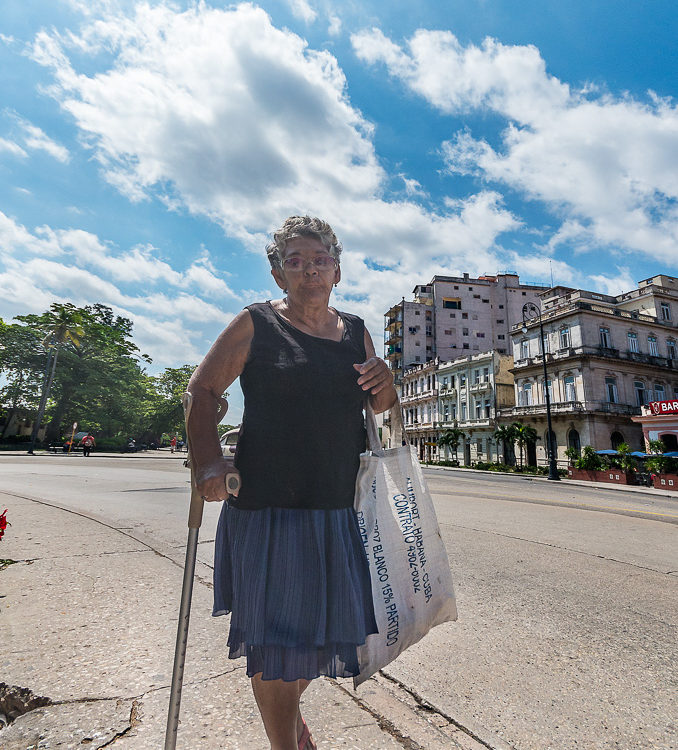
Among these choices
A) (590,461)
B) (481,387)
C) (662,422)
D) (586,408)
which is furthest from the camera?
(481,387)

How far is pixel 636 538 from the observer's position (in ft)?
20.2

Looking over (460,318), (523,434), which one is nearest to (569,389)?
(523,434)

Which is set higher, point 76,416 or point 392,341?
point 392,341

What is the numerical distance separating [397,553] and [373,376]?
0.62 meters

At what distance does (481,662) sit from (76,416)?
48278 mm

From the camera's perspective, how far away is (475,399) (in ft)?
153

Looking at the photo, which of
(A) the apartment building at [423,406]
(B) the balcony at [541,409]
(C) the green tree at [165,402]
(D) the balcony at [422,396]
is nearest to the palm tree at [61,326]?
(C) the green tree at [165,402]

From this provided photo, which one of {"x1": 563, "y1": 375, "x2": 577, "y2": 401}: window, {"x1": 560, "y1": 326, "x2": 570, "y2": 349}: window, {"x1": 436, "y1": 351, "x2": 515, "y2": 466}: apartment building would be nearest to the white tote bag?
{"x1": 563, "y1": 375, "x2": 577, "y2": 401}: window

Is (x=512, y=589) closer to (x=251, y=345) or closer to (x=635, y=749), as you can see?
(x=635, y=749)

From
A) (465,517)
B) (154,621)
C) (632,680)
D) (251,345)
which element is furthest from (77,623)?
(465,517)

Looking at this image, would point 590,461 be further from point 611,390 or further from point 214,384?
point 214,384

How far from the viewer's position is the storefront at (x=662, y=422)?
28.5 meters

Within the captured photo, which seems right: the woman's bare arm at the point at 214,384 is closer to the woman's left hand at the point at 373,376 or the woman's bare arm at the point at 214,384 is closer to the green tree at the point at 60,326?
the woman's left hand at the point at 373,376

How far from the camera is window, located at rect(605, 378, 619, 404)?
3558 centimetres
